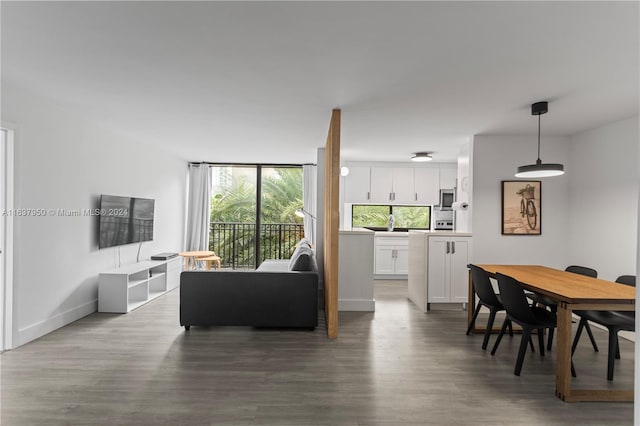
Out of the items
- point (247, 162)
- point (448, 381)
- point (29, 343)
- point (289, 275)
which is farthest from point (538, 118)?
point (29, 343)

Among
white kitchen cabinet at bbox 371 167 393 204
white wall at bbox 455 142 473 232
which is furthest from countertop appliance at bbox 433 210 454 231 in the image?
white wall at bbox 455 142 473 232

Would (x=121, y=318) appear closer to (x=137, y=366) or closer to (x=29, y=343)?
(x=29, y=343)

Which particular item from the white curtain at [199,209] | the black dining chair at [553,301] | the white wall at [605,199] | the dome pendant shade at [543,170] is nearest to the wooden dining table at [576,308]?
the black dining chair at [553,301]

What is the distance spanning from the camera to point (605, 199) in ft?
13.6

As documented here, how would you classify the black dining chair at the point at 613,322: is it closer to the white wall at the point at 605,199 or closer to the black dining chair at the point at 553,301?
the black dining chair at the point at 553,301

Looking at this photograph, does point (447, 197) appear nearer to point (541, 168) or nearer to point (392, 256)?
point (392, 256)

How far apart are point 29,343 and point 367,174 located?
565 centimetres

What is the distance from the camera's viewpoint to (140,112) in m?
3.84

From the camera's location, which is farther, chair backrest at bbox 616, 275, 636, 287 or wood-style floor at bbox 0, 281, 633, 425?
chair backrest at bbox 616, 275, 636, 287

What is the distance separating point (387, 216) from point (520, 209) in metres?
2.96

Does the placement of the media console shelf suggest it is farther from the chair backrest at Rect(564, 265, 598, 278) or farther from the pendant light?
the chair backrest at Rect(564, 265, 598, 278)

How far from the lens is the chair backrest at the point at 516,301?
2.75 meters

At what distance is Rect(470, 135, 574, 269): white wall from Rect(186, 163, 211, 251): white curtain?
5.05 metres

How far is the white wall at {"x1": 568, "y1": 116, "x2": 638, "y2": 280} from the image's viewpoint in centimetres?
385
